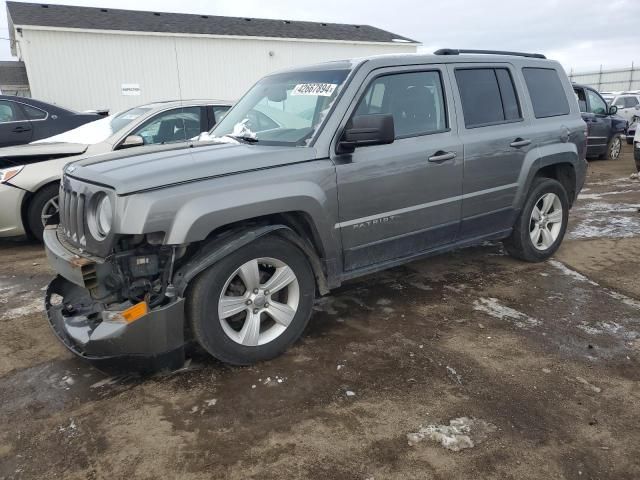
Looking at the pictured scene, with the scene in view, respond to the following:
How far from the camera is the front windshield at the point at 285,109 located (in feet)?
11.7

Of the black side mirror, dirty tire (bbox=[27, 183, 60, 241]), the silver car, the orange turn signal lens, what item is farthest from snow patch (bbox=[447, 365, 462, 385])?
dirty tire (bbox=[27, 183, 60, 241])

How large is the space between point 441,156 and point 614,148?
11.8m

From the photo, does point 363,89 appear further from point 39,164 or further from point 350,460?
point 39,164

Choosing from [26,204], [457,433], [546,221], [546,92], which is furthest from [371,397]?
[26,204]

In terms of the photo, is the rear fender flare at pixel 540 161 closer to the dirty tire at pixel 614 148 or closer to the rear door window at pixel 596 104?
the rear door window at pixel 596 104

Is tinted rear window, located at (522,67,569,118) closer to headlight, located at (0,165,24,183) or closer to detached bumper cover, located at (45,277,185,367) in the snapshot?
detached bumper cover, located at (45,277,185,367)

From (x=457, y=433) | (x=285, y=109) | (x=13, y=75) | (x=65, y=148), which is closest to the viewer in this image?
(x=457, y=433)

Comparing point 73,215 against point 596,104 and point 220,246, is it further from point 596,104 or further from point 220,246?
point 596,104

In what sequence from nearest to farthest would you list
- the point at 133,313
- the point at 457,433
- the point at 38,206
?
the point at 457,433, the point at 133,313, the point at 38,206

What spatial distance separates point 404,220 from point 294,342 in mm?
1242

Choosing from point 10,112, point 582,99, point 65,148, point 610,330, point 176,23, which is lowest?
point 610,330

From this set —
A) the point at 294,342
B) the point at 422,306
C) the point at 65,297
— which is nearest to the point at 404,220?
the point at 422,306

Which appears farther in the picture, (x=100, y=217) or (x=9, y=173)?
(x=9, y=173)

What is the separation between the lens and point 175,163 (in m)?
3.04
